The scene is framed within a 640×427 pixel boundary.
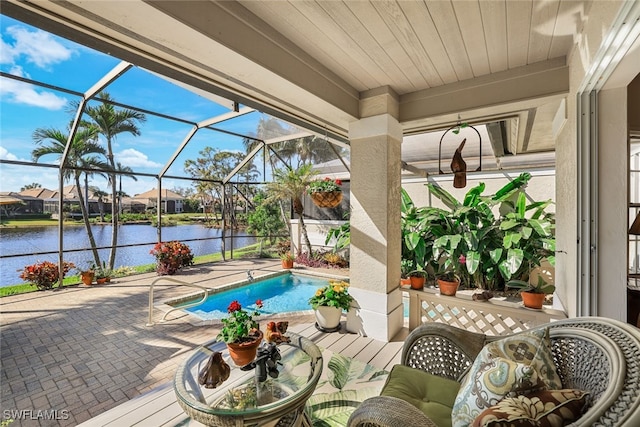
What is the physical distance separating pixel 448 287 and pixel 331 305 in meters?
1.38

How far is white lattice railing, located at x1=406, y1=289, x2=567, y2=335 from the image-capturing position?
269cm

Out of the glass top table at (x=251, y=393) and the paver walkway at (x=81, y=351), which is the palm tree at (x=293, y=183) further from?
the glass top table at (x=251, y=393)

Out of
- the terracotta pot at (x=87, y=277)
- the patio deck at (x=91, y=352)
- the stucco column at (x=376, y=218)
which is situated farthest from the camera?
the terracotta pot at (x=87, y=277)

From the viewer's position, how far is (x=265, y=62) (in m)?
1.96

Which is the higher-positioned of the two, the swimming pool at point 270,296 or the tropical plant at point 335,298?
the tropical plant at point 335,298

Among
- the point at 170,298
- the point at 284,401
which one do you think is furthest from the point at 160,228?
the point at 284,401

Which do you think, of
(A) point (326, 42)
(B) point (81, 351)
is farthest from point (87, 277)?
(A) point (326, 42)

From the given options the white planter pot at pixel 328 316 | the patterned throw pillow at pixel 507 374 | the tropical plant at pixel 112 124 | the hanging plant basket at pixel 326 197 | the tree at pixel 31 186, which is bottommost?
the white planter pot at pixel 328 316

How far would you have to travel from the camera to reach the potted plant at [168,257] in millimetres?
7254

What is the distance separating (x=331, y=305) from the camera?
10.8 feet

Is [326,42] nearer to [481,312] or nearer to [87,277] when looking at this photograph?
[481,312]

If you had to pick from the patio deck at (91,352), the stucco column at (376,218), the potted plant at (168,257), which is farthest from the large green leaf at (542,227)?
the potted plant at (168,257)

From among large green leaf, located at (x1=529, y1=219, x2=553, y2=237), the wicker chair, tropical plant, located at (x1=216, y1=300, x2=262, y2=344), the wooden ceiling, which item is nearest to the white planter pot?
tropical plant, located at (x1=216, y1=300, x2=262, y2=344)

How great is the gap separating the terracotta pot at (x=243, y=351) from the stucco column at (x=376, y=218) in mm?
1673
